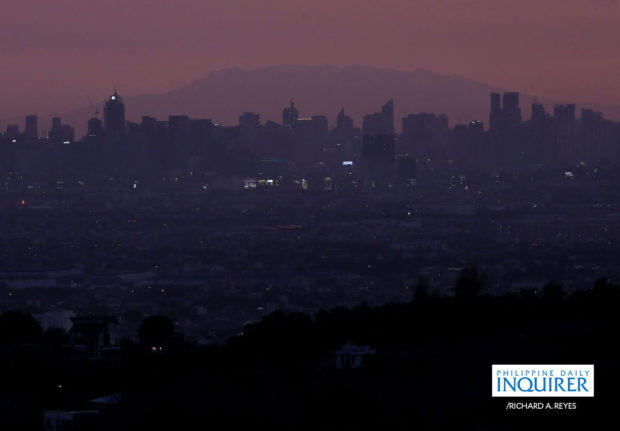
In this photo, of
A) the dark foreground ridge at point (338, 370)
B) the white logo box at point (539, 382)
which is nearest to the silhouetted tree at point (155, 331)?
the dark foreground ridge at point (338, 370)

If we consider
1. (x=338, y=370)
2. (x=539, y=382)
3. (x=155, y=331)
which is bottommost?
(x=155, y=331)

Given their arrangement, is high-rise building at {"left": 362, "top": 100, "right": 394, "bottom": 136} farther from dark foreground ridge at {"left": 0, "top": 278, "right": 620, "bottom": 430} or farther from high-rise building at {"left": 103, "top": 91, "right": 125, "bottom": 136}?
dark foreground ridge at {"left": 0, "top": 278, "right": 620, "bottom": 430}

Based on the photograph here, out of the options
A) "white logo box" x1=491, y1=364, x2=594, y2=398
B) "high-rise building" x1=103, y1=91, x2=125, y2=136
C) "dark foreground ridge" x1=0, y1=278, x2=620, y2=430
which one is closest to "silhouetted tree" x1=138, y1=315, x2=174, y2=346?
"dark foreground ridge" x1=0, y1=278, x2=620, y2=430

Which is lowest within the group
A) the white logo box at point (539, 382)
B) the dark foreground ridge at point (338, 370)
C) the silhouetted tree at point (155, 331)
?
the silhouetted tree at point (155, 331)

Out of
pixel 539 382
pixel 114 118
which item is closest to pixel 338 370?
pixel 539 382

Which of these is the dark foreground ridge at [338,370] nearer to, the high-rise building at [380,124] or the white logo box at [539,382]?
the white logo box at [539,382]

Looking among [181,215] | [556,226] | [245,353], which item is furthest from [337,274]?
[245,353]

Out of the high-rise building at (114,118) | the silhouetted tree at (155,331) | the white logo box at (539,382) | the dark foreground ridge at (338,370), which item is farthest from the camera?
the high-rise building at (114,118)

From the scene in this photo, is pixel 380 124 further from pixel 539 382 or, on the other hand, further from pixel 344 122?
pixel 539 382

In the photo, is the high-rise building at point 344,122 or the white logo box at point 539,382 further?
the high-rise building at point 344,122
